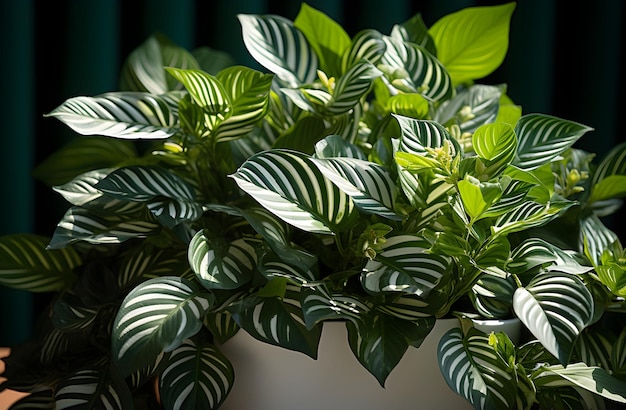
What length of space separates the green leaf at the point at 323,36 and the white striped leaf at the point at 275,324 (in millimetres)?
344

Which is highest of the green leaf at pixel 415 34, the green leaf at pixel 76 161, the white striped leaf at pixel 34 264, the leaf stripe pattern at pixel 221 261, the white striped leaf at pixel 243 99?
the green leaf at pixel 415 34

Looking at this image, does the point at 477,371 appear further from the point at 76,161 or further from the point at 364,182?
the point at 76,161

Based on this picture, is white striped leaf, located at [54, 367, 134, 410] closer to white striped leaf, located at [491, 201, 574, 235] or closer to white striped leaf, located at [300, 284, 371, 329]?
white striped leaf, located at [300, 284, 371, 329]

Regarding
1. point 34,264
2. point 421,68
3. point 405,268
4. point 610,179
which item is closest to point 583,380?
point 405,268

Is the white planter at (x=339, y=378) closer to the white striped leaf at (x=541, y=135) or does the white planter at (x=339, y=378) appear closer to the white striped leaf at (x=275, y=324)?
the white striped leaf at (x=275, y=324)

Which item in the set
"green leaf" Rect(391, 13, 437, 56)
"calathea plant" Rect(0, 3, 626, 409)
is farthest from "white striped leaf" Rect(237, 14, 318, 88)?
"green leaf" Rect(391, 13, 437, 56)

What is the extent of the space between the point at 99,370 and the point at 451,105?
501mm

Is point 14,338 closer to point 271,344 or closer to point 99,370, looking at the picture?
point 99,370

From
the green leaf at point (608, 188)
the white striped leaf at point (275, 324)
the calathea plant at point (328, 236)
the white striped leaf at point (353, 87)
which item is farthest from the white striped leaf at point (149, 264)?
the green leaf at point (608, 188)

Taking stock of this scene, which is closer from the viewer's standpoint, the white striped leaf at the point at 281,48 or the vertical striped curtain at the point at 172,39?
the white striped leaf at the point at 281,48

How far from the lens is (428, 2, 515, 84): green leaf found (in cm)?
90

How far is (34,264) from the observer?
2.79 feet

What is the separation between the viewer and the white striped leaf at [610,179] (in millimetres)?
826

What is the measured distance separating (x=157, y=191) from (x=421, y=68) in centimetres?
34
